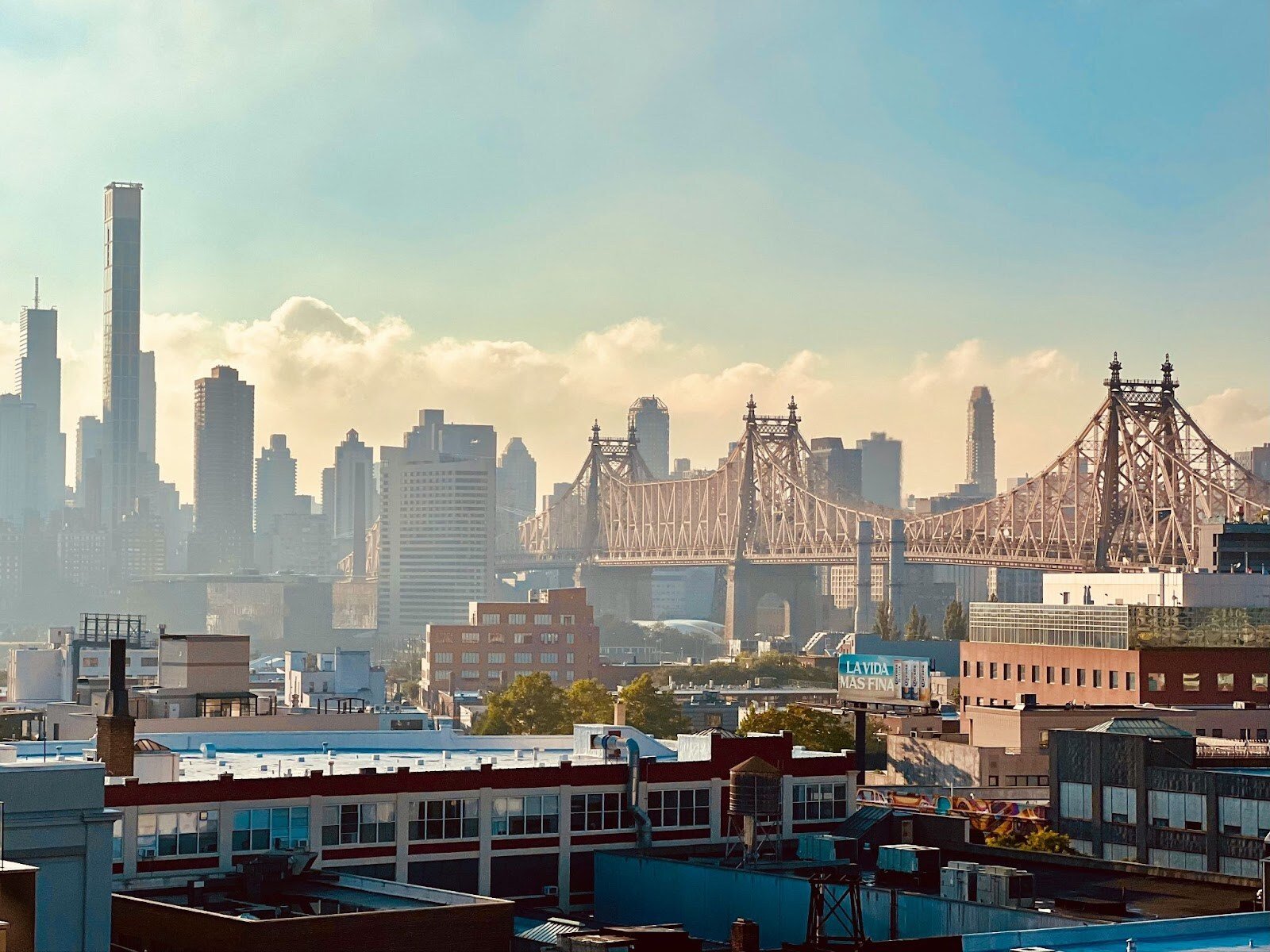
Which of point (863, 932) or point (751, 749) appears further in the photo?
point (751, 749)

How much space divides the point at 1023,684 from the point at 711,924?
7160 cm

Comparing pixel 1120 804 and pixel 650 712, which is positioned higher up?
pixel 1120 804

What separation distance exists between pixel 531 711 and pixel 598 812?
83085 mm

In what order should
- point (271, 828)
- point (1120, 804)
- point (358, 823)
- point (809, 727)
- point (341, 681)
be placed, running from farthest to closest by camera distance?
point (341, 681)
point (809, 727)
point (1120, 804)
point (358, 823)
point (271, 828)

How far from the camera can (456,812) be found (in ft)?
187

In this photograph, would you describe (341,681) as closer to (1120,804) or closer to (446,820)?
(1120,804)

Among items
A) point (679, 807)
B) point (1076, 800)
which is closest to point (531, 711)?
point (1076, 800)

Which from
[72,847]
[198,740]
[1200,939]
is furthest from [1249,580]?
[72,847]

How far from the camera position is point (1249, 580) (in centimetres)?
12600

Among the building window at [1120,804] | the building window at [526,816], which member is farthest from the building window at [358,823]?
the building window at [1120,804]

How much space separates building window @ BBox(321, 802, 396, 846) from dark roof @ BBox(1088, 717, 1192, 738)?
27384 millimetres

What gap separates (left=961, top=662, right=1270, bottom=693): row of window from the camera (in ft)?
366

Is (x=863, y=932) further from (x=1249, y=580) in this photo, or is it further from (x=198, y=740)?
(x=1249, y=580)

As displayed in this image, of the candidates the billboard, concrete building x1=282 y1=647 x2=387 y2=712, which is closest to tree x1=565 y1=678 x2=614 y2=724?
the billboard
